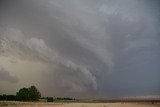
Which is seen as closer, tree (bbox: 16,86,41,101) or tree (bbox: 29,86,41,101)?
tree (bbox: 29,86,41,101)

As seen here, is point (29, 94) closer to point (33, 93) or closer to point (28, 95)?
point (28, 95)

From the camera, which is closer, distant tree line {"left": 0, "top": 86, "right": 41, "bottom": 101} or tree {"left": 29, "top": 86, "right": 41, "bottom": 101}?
tree {"left": 29, "top": 86, "right": 41, "bottom": 101}

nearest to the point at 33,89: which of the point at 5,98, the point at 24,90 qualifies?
the point at 24,90

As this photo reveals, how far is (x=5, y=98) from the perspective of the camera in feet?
99.7

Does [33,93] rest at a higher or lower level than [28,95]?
higher

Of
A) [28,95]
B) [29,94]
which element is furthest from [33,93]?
[28,95]

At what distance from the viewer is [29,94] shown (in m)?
29.7

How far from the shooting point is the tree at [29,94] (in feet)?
96.8

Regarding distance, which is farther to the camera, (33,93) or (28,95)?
(28,95)

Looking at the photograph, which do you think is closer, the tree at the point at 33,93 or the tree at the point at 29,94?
the tree at the point at 33,93

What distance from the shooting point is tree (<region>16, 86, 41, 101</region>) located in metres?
29.5

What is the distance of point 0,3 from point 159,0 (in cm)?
850

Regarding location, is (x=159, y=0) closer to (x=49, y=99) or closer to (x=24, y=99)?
(x=49, y=99)

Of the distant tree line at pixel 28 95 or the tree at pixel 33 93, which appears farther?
the distant tree line at pixel 28 95
